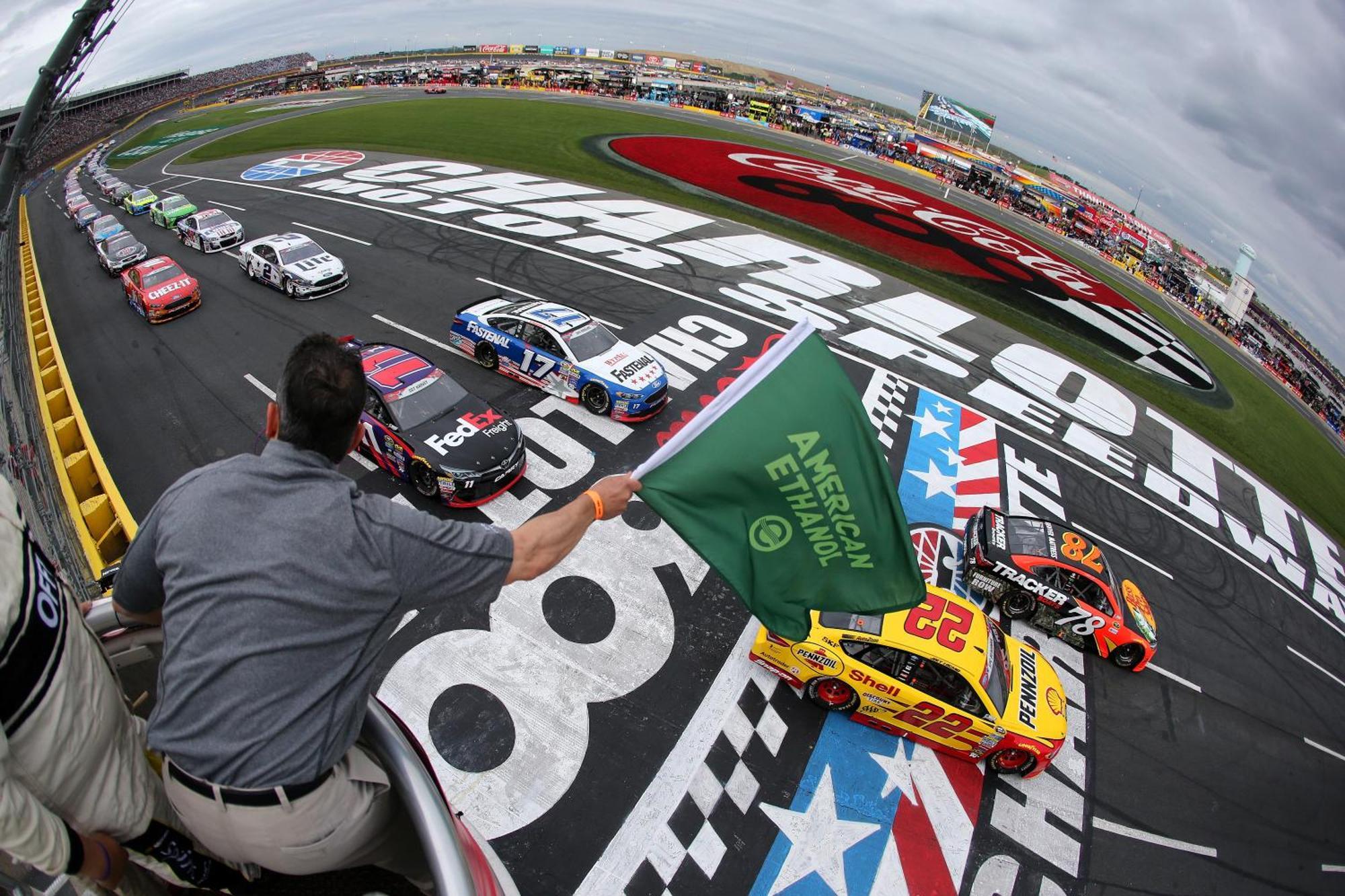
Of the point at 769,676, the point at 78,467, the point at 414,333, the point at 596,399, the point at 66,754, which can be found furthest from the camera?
the point at 414,333

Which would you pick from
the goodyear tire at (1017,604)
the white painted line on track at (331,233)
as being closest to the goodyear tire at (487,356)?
the white painted line on track at (331,233)

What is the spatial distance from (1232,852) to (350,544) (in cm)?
1088

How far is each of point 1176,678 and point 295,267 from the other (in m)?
21.2

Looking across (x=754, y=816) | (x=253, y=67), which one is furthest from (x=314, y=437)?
(x=253, y=67)

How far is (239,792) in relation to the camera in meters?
1.92

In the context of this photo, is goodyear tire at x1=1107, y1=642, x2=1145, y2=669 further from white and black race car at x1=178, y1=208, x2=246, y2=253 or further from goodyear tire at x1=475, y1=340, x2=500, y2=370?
white and black race car at x1=178, y1=208, x2=246, y2=253

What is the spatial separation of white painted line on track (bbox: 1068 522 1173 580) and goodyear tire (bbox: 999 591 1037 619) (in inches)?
131

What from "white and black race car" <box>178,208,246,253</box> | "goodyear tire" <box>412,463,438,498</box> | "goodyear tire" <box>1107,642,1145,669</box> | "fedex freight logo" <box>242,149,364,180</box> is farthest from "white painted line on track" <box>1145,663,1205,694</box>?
"fedex freight logo" <box>242,149,364,180</box>

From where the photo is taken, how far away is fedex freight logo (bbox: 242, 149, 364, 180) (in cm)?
3059

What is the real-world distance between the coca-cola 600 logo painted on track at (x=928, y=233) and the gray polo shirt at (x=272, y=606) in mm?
26023

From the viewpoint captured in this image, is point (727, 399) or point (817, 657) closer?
point (727, 399)

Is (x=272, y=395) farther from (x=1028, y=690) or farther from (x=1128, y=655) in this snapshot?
(x=1128, y=655)

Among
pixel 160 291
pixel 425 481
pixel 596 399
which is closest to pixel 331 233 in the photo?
pixel 160 291

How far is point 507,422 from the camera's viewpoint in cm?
1090
